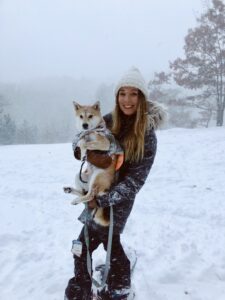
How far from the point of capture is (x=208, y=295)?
3.85 meters

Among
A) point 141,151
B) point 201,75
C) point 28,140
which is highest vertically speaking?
point 201,75

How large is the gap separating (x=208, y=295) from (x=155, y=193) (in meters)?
4.22

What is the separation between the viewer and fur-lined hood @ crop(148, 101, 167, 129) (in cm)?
304

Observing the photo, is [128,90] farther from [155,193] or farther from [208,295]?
[155,193]

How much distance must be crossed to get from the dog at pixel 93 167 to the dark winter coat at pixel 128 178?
77 mm

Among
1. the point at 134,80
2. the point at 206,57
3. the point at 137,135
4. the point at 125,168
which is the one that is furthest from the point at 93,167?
the point at 206,57

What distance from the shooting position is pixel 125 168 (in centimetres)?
311

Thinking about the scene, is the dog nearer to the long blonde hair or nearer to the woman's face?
the long blonde hair

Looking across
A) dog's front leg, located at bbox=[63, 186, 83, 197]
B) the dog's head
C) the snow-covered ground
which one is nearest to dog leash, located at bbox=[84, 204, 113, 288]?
dog's front leg, located at bbox=[63, 186, 83, 197]

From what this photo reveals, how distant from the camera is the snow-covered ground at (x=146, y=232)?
4.04m

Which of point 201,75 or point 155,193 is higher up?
point 201,75

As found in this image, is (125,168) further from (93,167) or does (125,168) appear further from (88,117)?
(88,117)

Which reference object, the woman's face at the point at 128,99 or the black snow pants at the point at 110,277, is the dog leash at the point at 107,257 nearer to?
the black snow pants at the point at 110,277

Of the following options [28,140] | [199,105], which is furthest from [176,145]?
[28,140]
